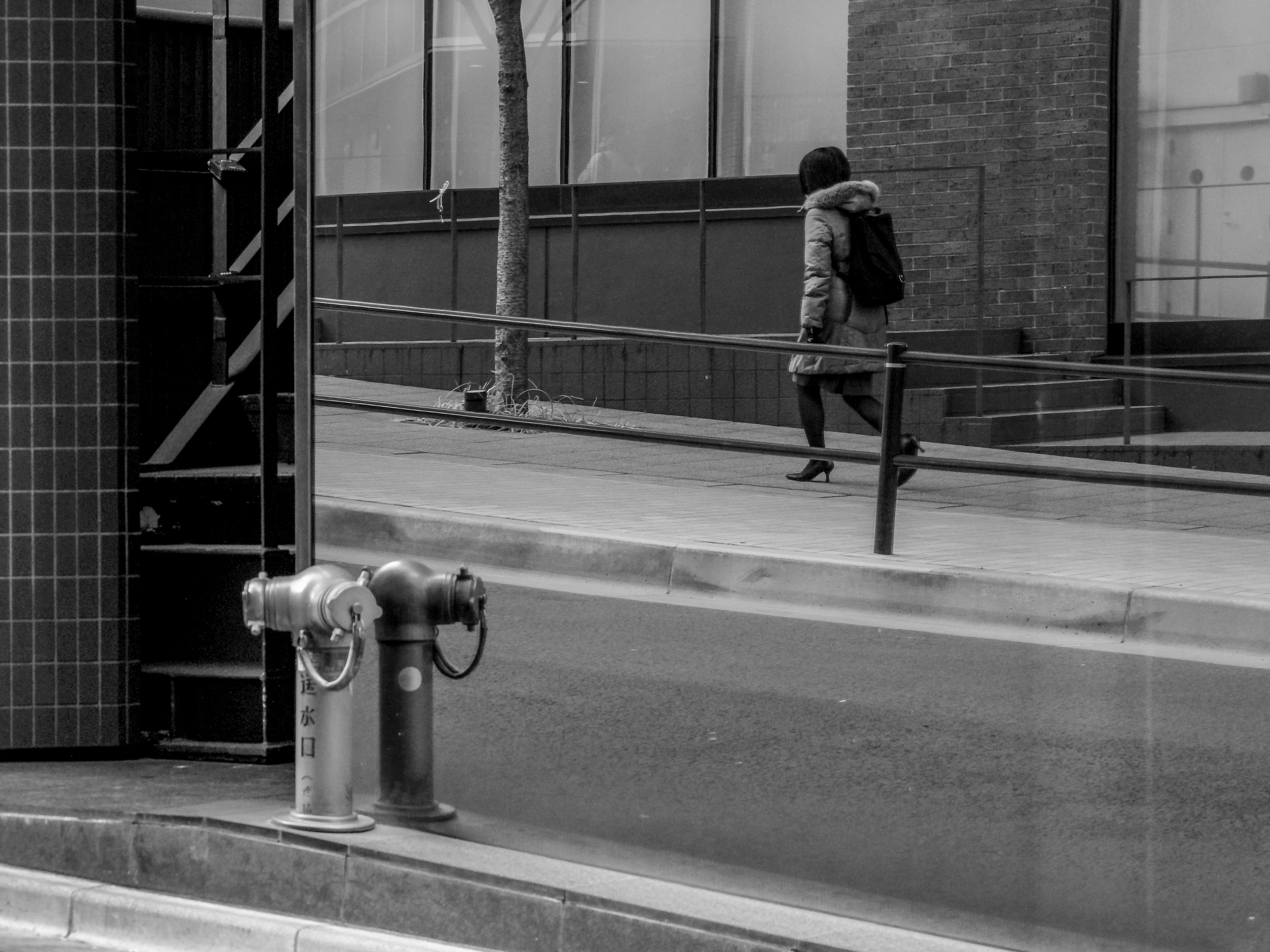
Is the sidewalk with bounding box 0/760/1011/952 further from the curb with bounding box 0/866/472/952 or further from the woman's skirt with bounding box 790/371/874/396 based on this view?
the woman's skirt with bounding box 790/371/874/396

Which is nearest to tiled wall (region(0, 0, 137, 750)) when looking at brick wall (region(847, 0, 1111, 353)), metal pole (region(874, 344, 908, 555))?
metal pole (region(874, 344, 908, 555))

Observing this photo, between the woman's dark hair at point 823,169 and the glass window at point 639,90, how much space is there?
216 inches

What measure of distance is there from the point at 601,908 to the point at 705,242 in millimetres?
11885

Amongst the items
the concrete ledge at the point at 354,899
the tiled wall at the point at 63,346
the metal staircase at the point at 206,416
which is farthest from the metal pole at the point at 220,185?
the concrete ledge at the point at 354,899

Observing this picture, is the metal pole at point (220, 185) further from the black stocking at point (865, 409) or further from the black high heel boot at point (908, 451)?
the black stocking at point (865, 409)

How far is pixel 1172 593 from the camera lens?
22.8ft

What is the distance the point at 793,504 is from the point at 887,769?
13.0 feet

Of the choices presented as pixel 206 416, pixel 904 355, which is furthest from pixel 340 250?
pixel 206 416

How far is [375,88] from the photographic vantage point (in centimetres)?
1692

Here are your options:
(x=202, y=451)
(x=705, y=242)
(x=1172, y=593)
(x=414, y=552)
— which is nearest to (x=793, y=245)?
(x=705, y=242)

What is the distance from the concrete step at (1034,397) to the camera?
31.7 ft

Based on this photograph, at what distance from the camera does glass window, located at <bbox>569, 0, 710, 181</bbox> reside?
51.5 ft

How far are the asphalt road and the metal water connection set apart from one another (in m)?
0.46

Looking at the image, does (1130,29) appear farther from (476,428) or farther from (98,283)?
(98,283)
